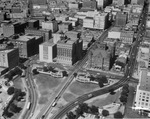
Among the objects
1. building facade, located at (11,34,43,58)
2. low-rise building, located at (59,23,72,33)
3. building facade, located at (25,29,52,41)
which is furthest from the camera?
low-rise building, located at (59,23,72,33)

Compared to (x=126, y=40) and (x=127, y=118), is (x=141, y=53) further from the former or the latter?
(x=127, y=118)

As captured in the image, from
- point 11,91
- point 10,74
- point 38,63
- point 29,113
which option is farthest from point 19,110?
point 38,63

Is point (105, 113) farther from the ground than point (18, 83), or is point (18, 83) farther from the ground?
point (18, 83)

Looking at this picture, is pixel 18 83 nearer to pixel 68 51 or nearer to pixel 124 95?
pixel 68 51

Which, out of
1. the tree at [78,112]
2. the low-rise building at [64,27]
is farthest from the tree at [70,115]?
the low-rise building at [64,27]

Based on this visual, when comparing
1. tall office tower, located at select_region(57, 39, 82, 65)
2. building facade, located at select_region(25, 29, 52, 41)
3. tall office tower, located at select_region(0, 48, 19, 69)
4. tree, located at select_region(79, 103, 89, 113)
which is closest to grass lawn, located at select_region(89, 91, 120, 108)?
tree, located at select_region(79, 103, 89, 113)

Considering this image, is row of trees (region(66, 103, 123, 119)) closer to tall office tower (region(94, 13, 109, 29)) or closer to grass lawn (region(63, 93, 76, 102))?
grass lawn (region(63, 93, 76, 102))

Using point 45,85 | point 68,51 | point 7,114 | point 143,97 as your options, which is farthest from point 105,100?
point 68,51
